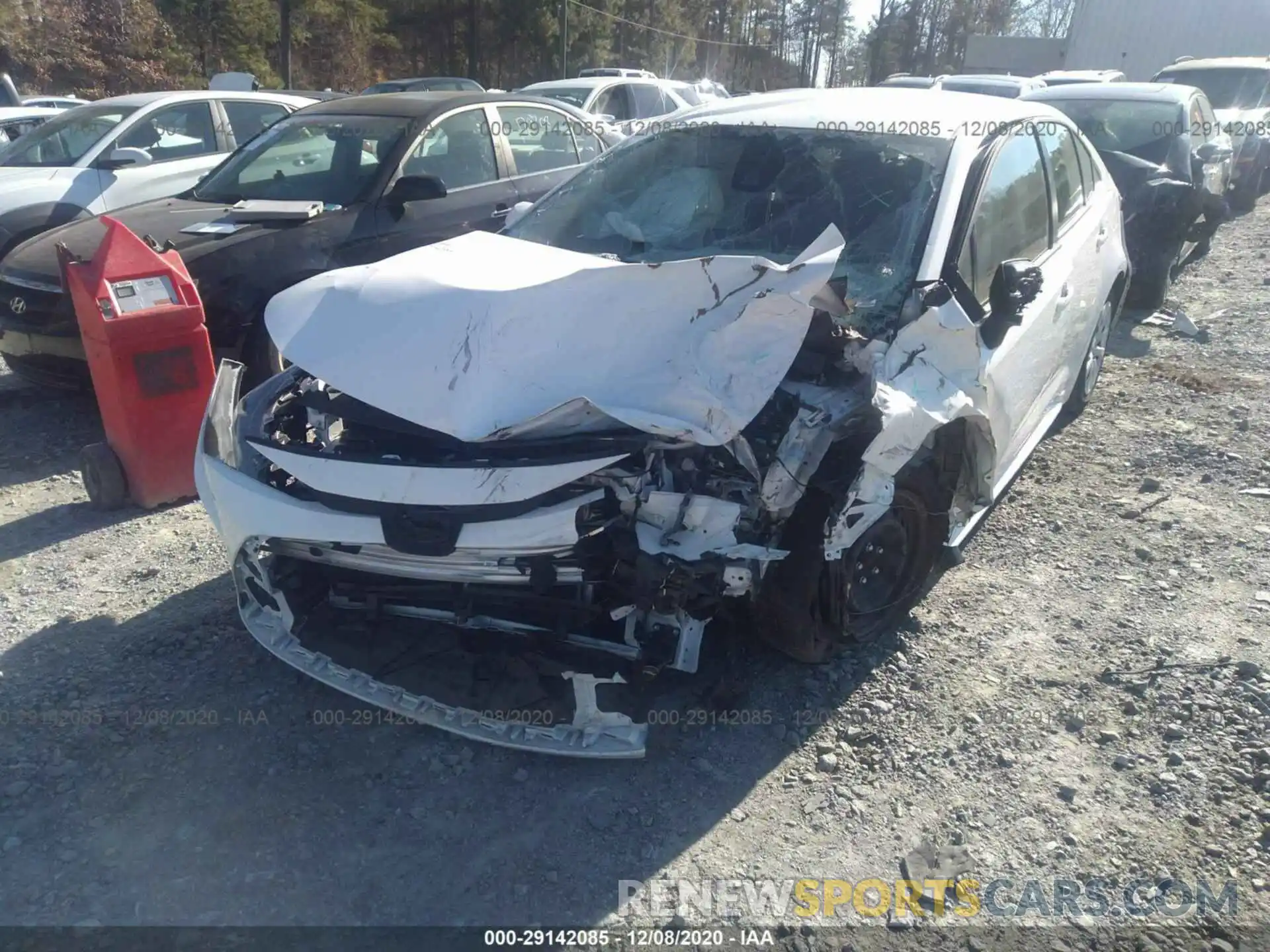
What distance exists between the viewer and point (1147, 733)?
121 inches

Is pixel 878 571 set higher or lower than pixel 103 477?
higher

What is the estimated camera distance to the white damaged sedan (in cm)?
264

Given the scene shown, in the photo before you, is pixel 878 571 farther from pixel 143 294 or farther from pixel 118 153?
pixel 118 153

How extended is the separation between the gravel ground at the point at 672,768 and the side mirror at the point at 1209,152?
18.2ft

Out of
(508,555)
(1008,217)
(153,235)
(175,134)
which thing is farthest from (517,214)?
(175,134)

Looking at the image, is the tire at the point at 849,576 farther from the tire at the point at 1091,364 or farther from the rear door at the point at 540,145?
the rear door at the point at 540,145

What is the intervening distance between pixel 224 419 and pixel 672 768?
6.27 ft

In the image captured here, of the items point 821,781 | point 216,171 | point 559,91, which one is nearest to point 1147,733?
point 821,781

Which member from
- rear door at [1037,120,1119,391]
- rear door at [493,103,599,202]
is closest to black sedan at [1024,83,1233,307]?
rear door at [1037,120,1119,391]

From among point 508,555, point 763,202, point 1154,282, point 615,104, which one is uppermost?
point 763,202

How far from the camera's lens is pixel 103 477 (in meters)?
4.44

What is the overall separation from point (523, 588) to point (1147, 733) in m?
2.07

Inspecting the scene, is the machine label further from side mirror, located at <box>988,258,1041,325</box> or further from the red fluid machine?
side mirror, located at <box>988,258,1041,325</box>

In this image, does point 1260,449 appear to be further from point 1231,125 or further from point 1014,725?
point 1231,125
